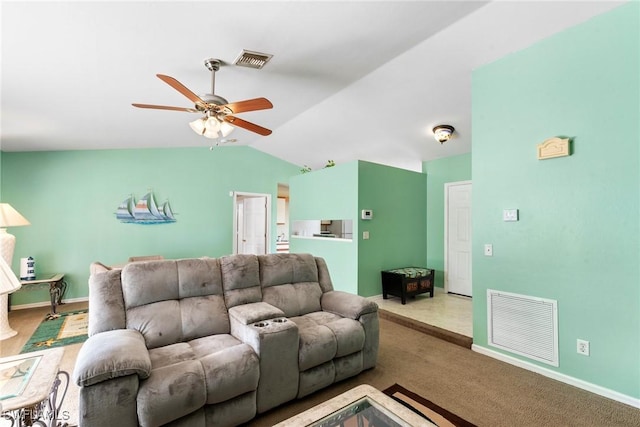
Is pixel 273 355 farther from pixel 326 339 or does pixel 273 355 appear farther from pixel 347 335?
pixel 347 335

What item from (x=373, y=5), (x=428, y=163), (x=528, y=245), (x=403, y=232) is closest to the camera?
(x=373, y=5)

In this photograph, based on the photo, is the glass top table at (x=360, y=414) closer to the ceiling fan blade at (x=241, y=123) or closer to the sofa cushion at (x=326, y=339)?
the sofa cushion at (x=326, y=339)

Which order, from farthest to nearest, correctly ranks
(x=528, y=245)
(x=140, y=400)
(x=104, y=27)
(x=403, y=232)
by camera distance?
1. (x=403, y=232)
2. (x=528, y=245)
3. (x=104, y=27)
4. (x=140, y=400)

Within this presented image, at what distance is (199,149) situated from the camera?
20.0 ft

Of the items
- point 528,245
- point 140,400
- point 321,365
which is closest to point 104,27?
point 140,400

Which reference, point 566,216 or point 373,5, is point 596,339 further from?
point 373,5

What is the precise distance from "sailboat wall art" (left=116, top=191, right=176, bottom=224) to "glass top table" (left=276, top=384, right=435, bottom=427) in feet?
17.1

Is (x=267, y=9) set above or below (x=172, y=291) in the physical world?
above

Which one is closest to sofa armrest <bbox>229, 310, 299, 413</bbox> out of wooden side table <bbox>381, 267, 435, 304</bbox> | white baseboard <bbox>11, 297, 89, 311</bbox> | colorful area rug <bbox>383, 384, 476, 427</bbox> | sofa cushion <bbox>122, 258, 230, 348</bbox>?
sofa cushion <bbox>122, 258, 230, 348</bbox>

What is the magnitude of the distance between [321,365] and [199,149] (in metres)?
5.22

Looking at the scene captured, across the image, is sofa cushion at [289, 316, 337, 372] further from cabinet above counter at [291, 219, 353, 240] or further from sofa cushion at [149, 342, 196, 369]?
cabinet above counter at [291, 219, 353, 240]

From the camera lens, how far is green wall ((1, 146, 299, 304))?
15.3 feet

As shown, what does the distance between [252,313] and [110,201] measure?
14.7 ft

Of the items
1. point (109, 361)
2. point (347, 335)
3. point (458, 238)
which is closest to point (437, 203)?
point (458, 238)
